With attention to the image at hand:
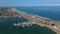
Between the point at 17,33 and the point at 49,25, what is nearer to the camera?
the point at 17,33

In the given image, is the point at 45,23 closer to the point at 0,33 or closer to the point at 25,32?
the point at 25,32

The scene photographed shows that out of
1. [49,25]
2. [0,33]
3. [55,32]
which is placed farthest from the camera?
[49,25]

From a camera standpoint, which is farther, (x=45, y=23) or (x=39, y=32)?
(x=45, y=23)

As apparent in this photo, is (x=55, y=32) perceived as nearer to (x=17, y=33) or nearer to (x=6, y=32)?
(x=17, y=33)

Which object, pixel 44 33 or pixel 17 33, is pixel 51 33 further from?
pixel 17 33

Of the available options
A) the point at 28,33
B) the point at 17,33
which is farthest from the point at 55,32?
the point at 17,33

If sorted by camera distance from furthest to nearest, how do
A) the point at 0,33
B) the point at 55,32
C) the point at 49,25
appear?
the point at 49,25 → the point at 55,32 → the point at 0,33

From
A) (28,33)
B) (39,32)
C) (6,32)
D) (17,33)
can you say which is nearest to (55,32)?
(39,32)
